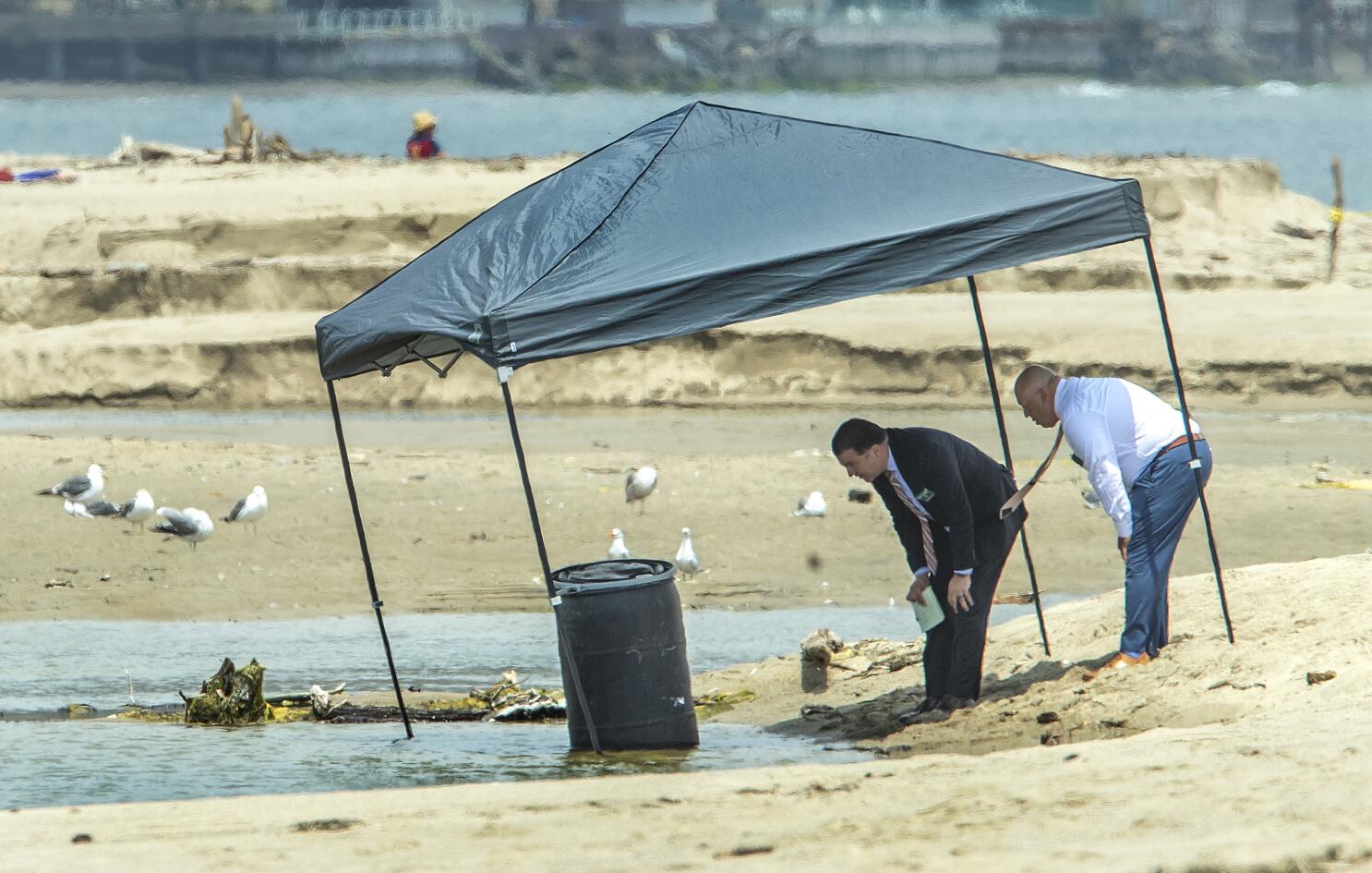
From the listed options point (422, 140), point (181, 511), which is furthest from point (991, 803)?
point (422, 140)

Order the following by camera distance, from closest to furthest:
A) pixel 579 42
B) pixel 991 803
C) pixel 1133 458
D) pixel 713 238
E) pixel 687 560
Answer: pixel 991 803 < pixel 713 238 < pixel 1133 458 < pixel 687 560 < pixel 579 42

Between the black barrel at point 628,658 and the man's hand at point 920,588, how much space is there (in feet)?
3.55

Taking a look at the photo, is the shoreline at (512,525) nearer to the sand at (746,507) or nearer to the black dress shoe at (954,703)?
the sand at (746,507)

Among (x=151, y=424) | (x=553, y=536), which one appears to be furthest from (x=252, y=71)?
(x=553, y=536)

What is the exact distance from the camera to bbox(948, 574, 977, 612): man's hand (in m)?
8.47

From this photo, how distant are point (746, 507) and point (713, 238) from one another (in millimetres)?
6999

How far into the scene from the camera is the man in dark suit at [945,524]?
824cm

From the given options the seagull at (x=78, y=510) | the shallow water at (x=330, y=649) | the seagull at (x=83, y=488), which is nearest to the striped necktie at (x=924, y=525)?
the shallow water at (x=330, y=649)

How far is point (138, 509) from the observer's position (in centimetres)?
1412

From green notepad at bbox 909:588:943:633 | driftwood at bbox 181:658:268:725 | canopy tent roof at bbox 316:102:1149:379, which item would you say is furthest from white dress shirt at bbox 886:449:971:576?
driftwood at bbox 181:658:268:725

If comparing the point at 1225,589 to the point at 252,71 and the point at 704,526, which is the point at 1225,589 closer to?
the point at 704,526

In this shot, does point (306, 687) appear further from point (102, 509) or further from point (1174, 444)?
point (1174, 444)

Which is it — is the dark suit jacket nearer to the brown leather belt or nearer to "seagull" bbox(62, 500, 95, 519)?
the brown leather belt

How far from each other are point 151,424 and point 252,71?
9077 cm
